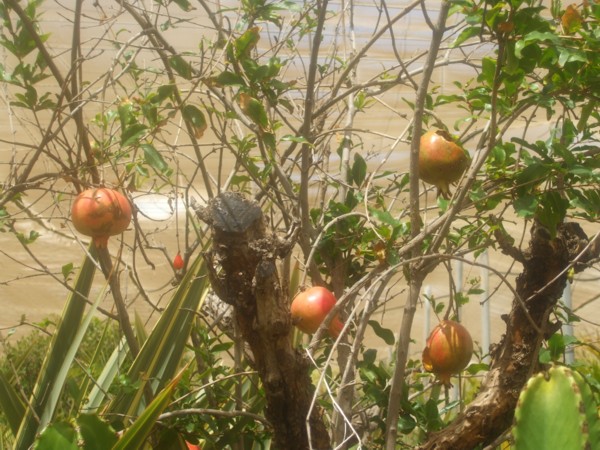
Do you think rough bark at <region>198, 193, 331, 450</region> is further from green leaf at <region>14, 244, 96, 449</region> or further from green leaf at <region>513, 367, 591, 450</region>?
green leaf at <region>14, 244, 96, 449</region>

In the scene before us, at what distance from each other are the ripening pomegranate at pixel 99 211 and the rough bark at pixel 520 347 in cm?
64

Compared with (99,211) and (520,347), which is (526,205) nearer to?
(520,347)

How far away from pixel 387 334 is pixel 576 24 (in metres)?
0.64

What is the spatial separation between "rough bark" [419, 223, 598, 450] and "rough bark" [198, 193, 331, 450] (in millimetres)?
304

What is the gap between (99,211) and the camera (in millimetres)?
1281

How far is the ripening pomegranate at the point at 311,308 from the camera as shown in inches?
47.4

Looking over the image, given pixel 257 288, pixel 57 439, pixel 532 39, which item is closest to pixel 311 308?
pixel 257 288

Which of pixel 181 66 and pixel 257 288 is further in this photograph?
pixel 181 66

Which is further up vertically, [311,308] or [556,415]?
[311,308]

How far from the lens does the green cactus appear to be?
0.85 metres

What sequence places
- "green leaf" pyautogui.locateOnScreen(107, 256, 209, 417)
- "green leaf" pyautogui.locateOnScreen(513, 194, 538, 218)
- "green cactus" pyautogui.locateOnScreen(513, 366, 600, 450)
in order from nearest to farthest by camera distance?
"green cactus" pyautogui.locateOnScreen(513, 366, 600, 450), "green leaf" pyautogui.locateOnScreen(513, 194, 538, 218), "green leaf" pyautogui.locateOnScreen(107, 256, 209, 417)

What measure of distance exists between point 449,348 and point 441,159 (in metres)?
0.31

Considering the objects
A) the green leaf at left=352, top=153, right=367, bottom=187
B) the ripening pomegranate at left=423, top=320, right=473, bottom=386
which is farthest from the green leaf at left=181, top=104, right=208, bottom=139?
the ripening pomegranate at left=423, top=320, right=473, bottom=386

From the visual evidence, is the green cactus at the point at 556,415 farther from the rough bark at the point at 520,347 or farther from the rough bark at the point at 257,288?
the rough bark at the point at 520,347
